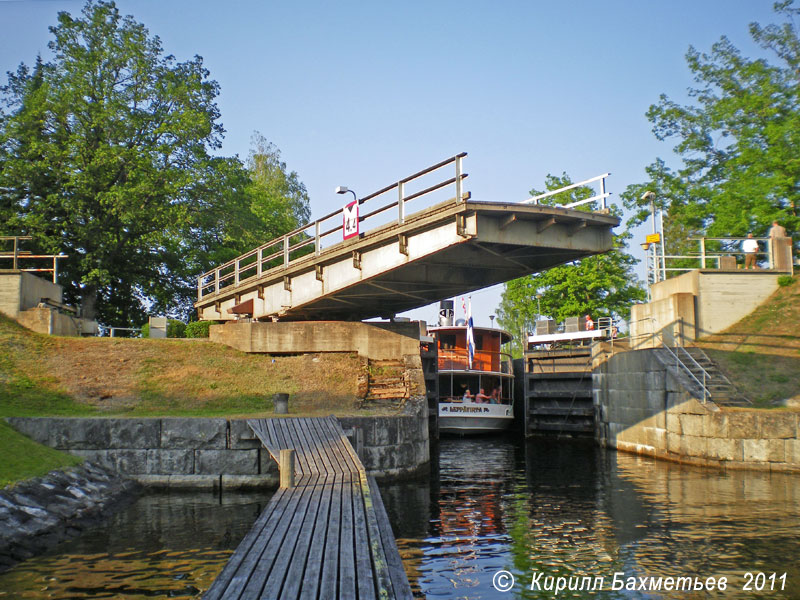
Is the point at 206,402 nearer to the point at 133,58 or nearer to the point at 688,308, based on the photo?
the point at 688,308

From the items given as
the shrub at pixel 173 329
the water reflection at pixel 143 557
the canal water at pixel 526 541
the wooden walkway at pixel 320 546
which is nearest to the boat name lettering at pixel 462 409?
the shrub at pixel 173 329

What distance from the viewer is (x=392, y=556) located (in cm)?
884

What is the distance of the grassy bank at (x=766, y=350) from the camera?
23047mm

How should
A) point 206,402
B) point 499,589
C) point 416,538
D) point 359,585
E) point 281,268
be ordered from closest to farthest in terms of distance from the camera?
point 359,585 < point 499,589 < point 416,538 < point 206,402 < point 281,268

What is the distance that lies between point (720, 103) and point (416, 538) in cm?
3437

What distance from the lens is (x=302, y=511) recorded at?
11383mm

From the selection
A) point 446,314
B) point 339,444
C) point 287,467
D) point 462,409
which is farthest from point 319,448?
point 446,314

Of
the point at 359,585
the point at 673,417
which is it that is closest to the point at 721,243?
the point at 673,417

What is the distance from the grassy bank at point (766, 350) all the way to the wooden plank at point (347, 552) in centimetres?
1656

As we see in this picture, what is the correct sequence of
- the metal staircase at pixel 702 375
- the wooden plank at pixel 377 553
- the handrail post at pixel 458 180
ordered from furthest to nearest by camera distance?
the metal staircase at pixel 702 375
the handrail post at pixel 458 180
the wooden plank at pixel 377 553

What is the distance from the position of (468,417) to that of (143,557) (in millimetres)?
27688

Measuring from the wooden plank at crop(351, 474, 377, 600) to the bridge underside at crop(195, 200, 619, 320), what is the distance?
8.50m

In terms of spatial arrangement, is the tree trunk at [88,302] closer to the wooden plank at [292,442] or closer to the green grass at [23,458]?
the green grass at [23,458]

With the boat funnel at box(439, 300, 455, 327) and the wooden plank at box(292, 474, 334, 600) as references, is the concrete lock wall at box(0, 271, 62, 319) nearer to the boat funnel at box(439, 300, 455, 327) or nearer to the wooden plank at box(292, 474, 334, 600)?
the wooden plank at box(292, 474, 334, 600)
